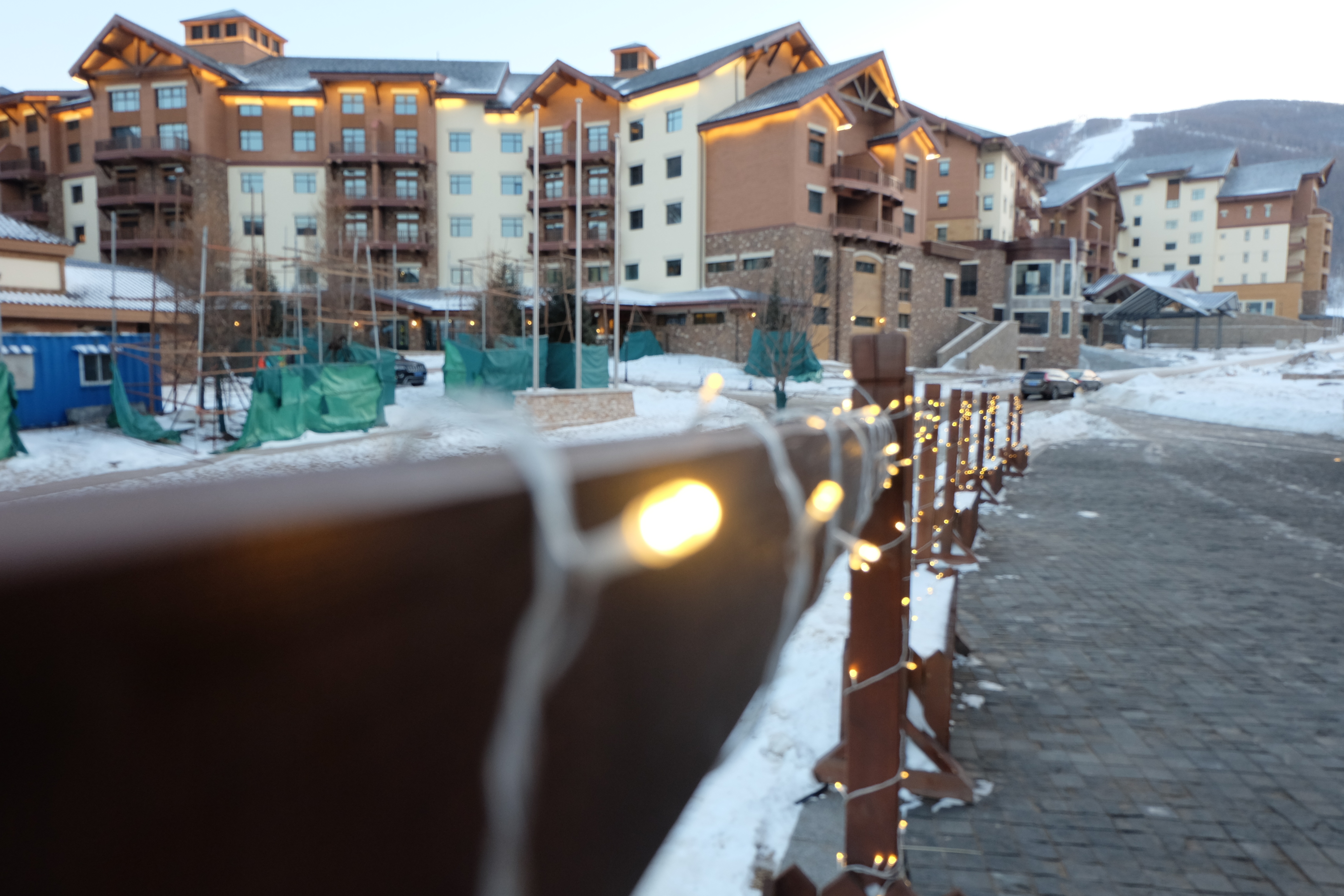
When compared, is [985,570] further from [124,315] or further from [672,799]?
[124,315]

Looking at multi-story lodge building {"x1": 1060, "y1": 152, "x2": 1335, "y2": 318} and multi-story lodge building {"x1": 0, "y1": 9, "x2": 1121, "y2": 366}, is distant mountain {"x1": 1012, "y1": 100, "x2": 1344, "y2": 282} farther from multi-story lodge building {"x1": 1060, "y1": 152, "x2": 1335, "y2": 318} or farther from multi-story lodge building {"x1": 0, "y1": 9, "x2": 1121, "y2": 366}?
multi-story lodge building {"x1": 0, "y1": 9, "x2": 1121, "y2": 366}

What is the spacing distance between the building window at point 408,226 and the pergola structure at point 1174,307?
5005 cm

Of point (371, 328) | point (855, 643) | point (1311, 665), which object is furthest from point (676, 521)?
point (371, 328)

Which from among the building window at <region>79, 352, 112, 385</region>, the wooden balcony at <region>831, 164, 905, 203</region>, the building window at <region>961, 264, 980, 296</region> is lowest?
the building window at <region>79, 352, 112, 385</region>

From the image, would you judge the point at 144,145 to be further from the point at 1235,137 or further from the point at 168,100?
the point at 1235,137

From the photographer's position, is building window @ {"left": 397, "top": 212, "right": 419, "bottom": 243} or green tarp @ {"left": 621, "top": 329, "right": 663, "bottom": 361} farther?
building window @ {"left": 397, "top": 212, "right": 419, "bottom": 243}

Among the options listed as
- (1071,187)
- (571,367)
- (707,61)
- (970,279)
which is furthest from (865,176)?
(1071,187)

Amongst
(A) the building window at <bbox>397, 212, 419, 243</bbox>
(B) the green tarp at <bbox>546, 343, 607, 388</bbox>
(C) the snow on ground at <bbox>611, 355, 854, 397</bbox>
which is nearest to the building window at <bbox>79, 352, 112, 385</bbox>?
(B) the green tarp at <bbox>546, 343, 607, 388</bbox>

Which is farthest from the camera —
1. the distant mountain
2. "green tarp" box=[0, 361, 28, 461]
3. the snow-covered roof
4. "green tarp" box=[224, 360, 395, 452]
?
the distant mountain

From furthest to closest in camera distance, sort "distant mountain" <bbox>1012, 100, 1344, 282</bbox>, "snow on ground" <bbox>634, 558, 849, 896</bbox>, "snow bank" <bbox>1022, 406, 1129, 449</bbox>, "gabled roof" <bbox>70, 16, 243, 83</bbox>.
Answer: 1. "distant mountain" <bbox>1012, 100, 1344, 282</bbox>
2. "gabled roof" <bbox>70, 16, 243, 83</bbox>
3. "snow bank" <bbox>1022, 406, 1129, 449</bbox>
4. "snow on ground" <bbox>634, 558, 849, 896</bbox>

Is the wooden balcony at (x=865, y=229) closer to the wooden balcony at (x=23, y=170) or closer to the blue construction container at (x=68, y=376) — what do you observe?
the blue construction container at (x=68, y=376)

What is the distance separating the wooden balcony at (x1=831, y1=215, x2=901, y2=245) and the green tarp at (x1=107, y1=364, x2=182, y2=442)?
32.7 metres

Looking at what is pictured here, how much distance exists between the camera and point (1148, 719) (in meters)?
4.48

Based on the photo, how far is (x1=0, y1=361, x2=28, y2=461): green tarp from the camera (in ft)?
46.4
